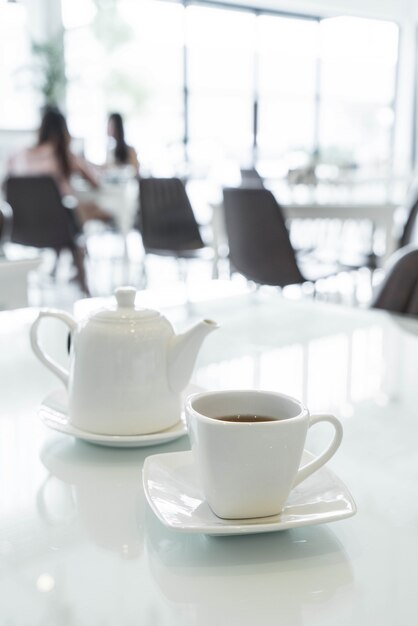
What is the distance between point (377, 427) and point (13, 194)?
320 centimetres

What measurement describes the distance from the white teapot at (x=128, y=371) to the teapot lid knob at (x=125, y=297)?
1cm

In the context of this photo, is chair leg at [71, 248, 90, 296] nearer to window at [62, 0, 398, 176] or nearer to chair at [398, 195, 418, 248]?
chair at [398, 195, 418, 248]

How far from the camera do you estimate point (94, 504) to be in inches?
18.3

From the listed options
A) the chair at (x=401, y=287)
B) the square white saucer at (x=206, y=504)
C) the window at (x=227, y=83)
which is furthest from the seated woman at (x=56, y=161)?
the square white saucer at (x=206, y=504)

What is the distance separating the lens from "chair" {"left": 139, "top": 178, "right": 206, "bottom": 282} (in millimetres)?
3523

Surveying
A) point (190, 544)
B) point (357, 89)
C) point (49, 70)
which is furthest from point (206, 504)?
point (357, 89)

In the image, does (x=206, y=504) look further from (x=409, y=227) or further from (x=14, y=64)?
(x=14, y=64)

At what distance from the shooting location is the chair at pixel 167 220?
3.52 metres

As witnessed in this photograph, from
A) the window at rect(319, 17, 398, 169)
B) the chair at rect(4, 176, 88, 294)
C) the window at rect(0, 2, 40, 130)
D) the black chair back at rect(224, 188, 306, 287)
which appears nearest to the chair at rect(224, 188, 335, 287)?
the black chair back at rect(224, 188, 306, 287)

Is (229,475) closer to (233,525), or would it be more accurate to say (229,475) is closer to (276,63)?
(233,525)

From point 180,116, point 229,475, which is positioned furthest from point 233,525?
point 180,116

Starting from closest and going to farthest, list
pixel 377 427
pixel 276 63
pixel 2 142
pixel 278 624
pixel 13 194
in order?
pixel 278 624
pixel 377 427
pixel 13 194
pixel 2 142
pixel 276 63

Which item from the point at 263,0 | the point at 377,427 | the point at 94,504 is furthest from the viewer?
the point at 263,0

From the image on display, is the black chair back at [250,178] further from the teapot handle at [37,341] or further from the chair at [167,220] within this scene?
the teapot handle at [37,341]
